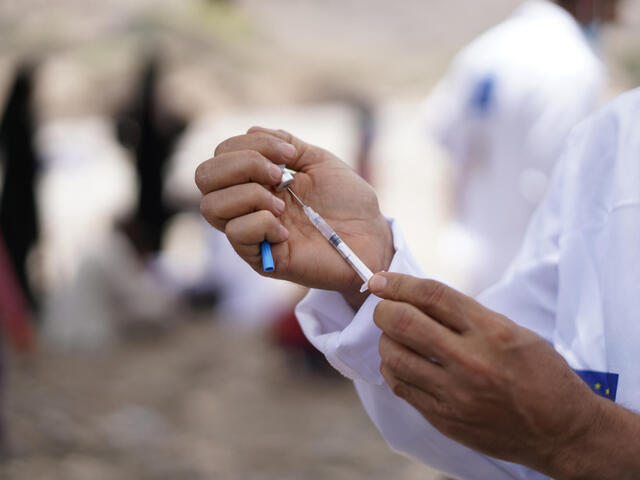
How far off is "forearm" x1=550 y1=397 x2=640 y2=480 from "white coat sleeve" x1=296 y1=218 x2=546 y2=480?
0.24m

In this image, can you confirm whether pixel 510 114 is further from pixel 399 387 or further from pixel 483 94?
pixel 399 387

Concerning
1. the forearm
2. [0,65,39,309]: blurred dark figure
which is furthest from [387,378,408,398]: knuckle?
[0,65,39,309]: blurred dark figure

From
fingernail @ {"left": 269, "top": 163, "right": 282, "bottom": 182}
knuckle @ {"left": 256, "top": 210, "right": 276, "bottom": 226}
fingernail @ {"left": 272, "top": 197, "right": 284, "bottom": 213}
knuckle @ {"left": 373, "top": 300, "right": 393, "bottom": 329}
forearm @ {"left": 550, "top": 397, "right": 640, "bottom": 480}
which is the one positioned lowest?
forearm @ {"left": 550, "top": 397, "right": 640, "bottom": 480}

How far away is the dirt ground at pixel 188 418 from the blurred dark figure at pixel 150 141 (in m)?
1.30

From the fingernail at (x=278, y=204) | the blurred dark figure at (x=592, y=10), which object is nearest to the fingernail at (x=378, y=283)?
the fingernail at (x=278, y=204)

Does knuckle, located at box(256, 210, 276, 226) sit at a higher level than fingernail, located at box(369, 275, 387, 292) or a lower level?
higher

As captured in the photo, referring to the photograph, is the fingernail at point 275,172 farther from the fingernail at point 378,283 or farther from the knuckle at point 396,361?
the knuckle at point 396,361

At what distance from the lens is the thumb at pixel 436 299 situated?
80cm

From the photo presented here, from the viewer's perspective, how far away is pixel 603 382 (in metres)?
1.02

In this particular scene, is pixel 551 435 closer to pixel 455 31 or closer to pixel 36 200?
pixel 36 200

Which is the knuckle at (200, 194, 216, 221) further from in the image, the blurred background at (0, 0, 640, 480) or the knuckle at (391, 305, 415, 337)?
the blurred background at (0, 0, 640, 480)

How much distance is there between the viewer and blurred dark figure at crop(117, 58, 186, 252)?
497 centimetres

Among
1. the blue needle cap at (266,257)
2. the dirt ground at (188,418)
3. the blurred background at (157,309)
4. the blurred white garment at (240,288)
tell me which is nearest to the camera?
the blue needle cap at (266,257)

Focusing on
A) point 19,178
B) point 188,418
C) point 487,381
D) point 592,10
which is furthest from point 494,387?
point 19,178
